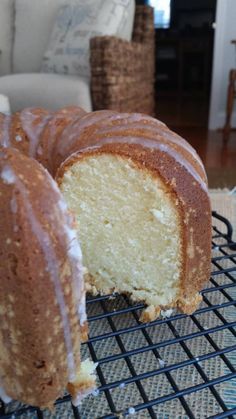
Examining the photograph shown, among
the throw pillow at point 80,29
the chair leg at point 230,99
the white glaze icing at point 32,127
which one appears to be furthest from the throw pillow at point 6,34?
the white glaze icing at point 32,127

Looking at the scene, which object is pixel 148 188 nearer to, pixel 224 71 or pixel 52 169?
pixel 52 169

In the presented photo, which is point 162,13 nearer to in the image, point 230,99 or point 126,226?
point 230,99

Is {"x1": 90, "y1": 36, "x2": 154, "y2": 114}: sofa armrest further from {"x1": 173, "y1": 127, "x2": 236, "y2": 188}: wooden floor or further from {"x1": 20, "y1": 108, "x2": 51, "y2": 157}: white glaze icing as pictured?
{"x1": 20, "y1": 108, "x2": 51, "y2": 157}: white glaze icing

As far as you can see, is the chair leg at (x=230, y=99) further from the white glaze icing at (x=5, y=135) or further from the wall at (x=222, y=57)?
the white glaze icing at (x=5, y=135)

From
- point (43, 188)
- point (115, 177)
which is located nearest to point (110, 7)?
point (115, 177)

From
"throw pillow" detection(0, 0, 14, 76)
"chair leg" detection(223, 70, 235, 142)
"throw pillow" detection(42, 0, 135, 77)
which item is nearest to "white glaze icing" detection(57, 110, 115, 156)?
"throw pillow" detection(42, 0, 135, 77)

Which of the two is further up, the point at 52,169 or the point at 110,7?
the point at 110,7

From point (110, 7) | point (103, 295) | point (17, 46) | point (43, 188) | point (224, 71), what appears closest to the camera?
point (43, 188)
